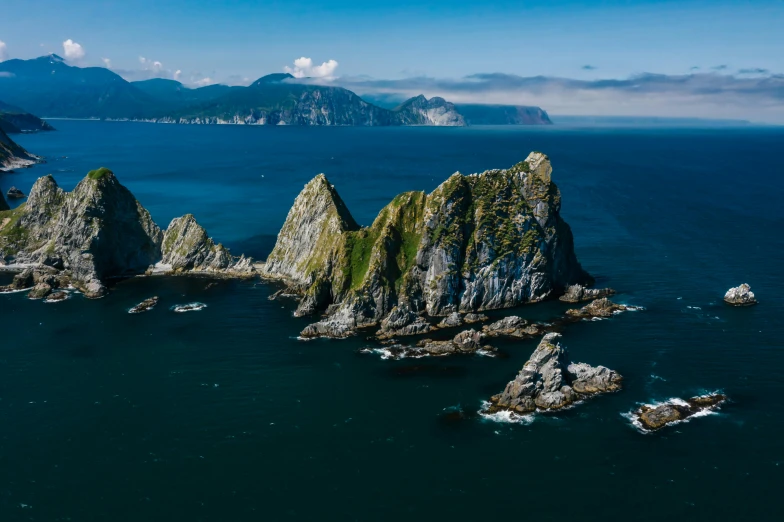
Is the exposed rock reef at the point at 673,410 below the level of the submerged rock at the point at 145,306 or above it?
below

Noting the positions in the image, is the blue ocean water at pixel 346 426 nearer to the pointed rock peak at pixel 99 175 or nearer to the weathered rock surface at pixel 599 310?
the weathered rock surface at pixel 599 310

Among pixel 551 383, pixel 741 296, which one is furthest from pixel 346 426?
pixel 741 296

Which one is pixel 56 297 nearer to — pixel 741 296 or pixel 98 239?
pixel 98 239

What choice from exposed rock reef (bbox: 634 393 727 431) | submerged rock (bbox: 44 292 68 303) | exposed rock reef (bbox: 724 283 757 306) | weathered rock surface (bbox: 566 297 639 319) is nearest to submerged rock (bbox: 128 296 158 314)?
A: submerged rock (bbox: 44 292 68 303)

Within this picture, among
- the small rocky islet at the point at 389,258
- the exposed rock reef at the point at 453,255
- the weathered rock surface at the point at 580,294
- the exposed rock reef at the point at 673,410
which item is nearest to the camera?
the exposed rock reef at the point at 673,410

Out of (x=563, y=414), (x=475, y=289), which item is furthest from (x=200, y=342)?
(x=563, y=414)

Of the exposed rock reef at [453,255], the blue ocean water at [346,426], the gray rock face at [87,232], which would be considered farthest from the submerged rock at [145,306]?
the exposed rock reef at [453,255]
